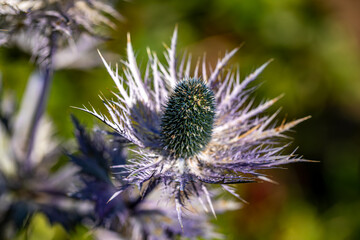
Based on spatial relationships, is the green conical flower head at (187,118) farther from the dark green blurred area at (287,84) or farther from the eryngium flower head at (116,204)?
the dark green blurred area at (287,84)

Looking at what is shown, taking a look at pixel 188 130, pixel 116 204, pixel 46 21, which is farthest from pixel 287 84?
pixel 46 21

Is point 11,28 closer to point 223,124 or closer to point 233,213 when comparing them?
point 223,124

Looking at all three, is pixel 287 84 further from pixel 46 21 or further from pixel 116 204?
pixel 46 21

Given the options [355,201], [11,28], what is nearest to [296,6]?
[355,201]

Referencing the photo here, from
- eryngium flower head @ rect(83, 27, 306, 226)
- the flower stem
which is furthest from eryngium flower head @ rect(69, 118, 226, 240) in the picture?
the flower stem

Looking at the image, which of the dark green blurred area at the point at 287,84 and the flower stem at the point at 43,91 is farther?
the dark green blurred area at the point at 287,84

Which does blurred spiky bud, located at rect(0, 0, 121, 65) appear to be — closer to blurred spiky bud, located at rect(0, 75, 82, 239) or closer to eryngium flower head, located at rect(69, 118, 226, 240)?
eryngium flower head, located at rect(69, 118, 226, 240)

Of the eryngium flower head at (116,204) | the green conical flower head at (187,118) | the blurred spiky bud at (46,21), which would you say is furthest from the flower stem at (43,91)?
the green conical flower head at (187,118)
